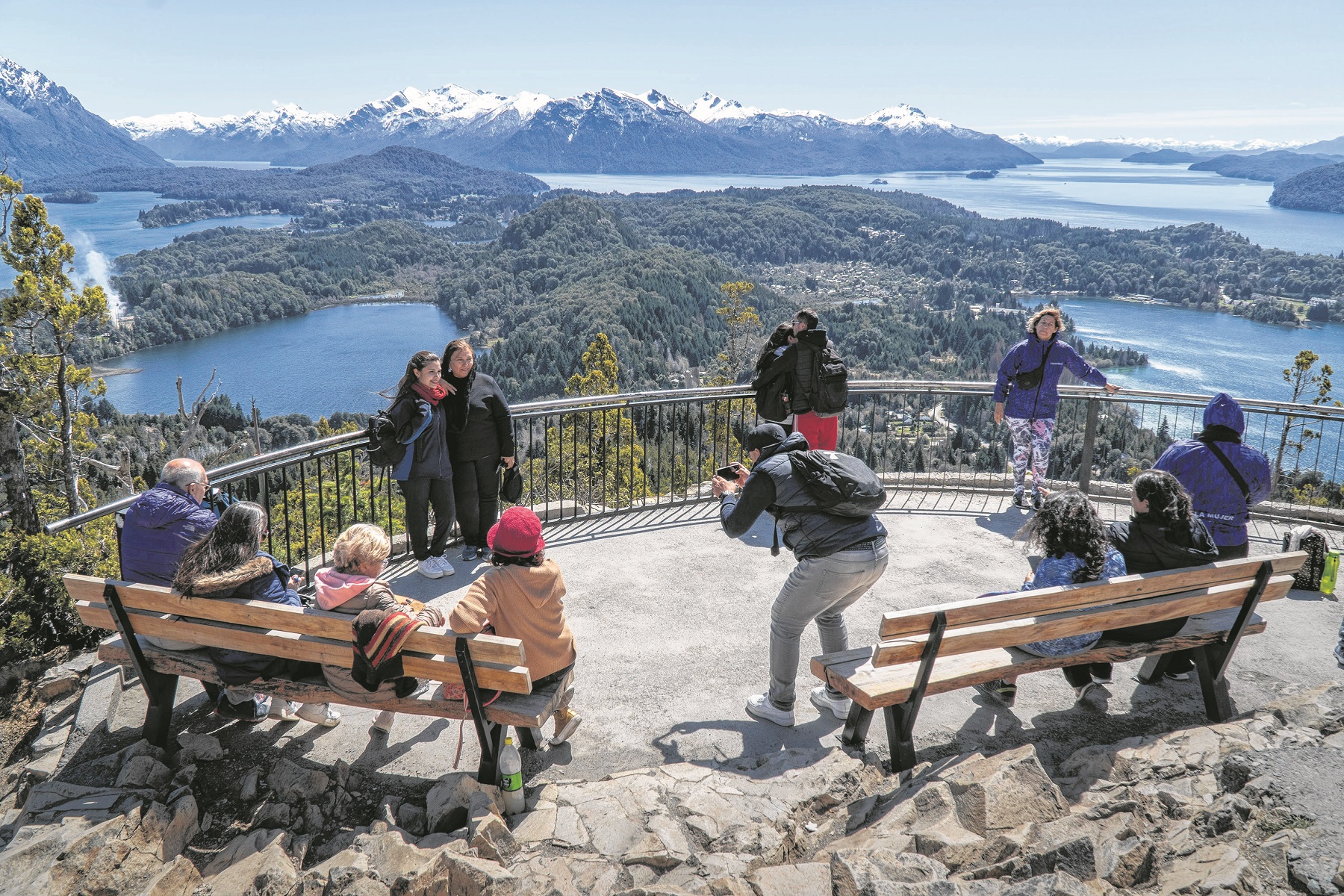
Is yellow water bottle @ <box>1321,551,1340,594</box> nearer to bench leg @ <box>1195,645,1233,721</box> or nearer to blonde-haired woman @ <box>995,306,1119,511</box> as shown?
blonde-haired woman @ <box>995,306,1119,511</box>

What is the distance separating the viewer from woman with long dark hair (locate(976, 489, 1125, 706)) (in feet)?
13.8

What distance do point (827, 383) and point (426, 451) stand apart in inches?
138

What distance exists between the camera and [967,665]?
4.04 metres

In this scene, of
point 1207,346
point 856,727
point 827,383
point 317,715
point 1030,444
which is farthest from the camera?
point 1207,346

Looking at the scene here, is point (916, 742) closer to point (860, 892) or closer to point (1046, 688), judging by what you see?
point (1046, 688)

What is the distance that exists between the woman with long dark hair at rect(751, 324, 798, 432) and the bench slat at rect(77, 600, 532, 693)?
4.28m

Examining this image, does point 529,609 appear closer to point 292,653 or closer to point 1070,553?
point 292,653

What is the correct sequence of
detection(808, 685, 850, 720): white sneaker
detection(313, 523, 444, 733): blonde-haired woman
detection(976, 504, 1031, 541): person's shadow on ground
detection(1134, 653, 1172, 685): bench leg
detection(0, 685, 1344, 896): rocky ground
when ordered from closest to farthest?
detection(0, 685, 1344, 896): rocky ground → detection(313, 523, 444, 733): blonde-haired woman → detection(808, 685, 850, 720): white sneaker → detection(1134, 653, 1172, 685): bench leg → detection(976, 504, 1031, 541): person's shadow on ground

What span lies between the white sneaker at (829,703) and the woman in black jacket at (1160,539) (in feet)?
4.69

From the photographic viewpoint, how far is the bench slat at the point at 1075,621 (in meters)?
3.75

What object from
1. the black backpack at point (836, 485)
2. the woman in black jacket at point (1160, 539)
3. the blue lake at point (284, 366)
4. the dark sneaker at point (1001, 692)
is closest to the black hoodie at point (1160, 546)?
the woman in black jacket at point (1160, 539)

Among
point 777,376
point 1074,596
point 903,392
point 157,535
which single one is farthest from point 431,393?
point 903,392


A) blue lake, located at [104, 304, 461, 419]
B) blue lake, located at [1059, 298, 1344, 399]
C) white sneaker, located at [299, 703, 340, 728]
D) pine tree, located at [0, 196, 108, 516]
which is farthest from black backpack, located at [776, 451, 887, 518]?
blue lake, located at [1059, 298, 1344, 399]

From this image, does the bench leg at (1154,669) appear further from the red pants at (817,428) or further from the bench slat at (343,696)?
the bench slat at (343,696)
